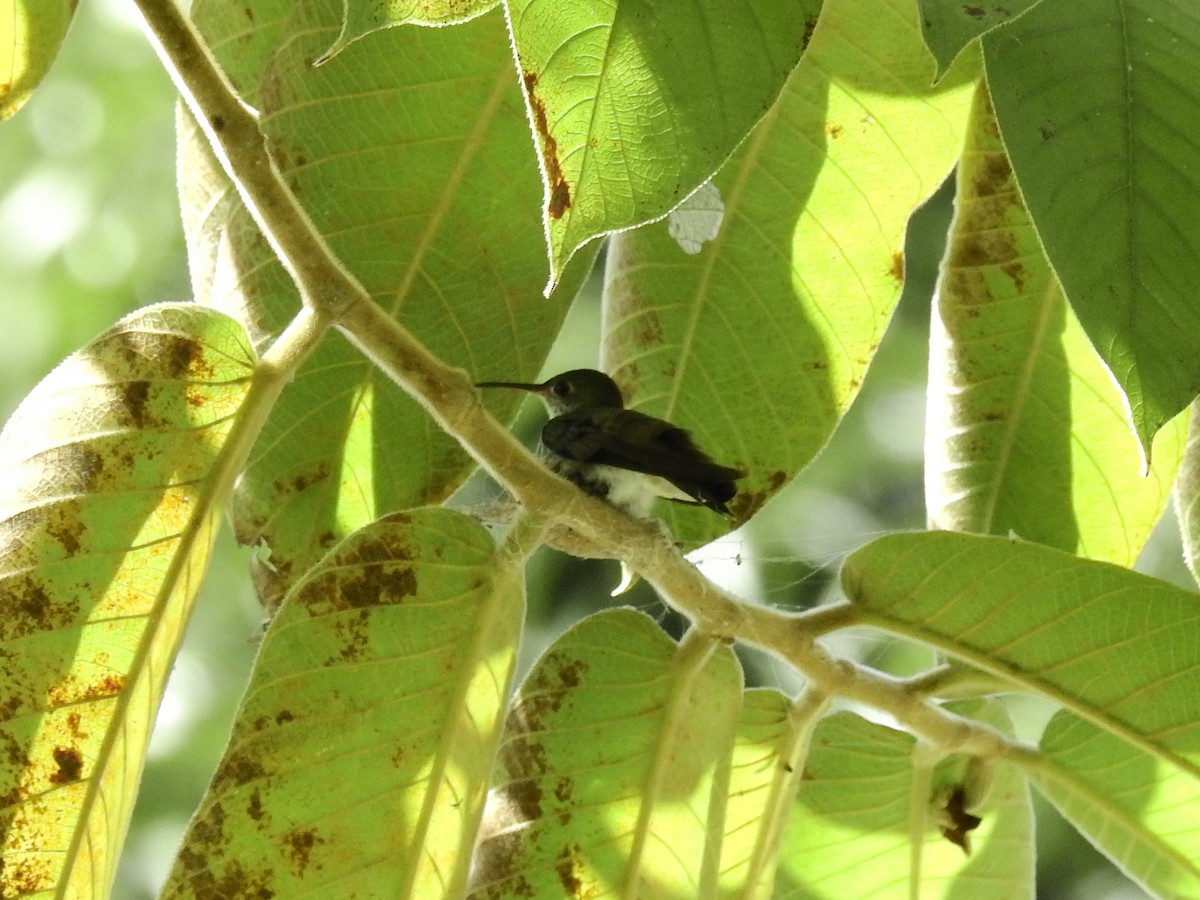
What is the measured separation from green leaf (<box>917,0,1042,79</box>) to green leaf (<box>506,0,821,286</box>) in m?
0.11

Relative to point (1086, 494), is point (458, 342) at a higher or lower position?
higher

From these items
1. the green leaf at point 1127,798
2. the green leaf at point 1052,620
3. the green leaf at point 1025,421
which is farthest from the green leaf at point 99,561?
the green leaf at point 1127,798

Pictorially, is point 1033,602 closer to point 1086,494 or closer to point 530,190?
point 1086,494

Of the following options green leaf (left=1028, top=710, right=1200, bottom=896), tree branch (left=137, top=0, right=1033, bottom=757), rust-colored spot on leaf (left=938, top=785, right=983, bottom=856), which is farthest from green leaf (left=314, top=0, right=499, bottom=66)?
rust-colored spot on leaf (left=938, top=785, right=983, bottom=856)

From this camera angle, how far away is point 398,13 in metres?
0.97

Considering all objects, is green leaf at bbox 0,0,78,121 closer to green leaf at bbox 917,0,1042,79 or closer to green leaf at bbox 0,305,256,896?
green leaf at bbox 0,305,256,896

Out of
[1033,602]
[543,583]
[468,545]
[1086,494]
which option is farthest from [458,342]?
[543,583]

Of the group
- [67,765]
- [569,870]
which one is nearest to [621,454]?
[569,870]

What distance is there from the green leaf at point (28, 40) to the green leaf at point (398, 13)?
1.41ft

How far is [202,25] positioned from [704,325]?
70 centimetres

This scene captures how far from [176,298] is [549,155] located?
3904mm

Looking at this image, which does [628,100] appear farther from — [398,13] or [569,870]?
[569,870]

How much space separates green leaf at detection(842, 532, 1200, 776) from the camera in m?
A: 1.62

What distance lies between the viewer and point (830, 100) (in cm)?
179
